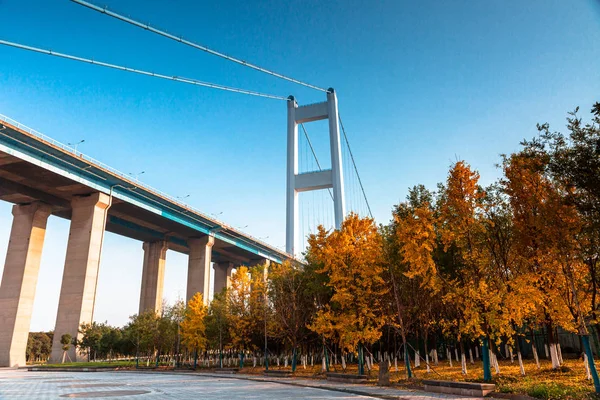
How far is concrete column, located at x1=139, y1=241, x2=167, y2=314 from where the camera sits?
69938 mm

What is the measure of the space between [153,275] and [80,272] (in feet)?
82.1

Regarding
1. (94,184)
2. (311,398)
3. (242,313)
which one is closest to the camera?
(311,398)

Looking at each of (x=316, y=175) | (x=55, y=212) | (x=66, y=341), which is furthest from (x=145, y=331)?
(x=316, y=175)

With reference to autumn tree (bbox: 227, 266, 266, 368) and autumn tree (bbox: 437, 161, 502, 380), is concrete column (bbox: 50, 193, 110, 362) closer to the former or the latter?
autumn tree (bbox: 227, 266, 266, 368)

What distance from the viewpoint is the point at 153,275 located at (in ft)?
236

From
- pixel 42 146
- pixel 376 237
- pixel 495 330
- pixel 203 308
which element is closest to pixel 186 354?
pixel 203 308

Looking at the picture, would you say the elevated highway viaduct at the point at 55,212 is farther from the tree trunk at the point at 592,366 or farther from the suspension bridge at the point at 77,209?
the tree trunk at the point at 592,366

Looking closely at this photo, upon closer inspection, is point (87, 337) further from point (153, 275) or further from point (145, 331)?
point (153, 275)

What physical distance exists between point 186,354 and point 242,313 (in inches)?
907

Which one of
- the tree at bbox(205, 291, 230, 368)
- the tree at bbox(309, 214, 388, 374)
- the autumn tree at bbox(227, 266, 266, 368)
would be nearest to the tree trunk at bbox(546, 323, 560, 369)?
the tree at bbox(309, 214, 388, 374)

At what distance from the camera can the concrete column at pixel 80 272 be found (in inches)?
1828

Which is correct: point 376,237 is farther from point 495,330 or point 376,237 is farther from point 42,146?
point 42,146

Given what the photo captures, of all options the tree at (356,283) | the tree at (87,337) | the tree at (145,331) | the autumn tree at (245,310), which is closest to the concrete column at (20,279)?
the tree at (87,337)

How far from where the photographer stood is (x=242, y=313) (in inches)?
1531
